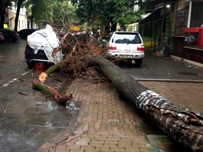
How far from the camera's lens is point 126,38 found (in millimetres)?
12711

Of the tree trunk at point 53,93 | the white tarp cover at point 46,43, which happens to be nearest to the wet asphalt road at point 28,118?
the tree trunk at point 53,93

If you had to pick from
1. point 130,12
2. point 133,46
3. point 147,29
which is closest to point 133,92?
point 133,46

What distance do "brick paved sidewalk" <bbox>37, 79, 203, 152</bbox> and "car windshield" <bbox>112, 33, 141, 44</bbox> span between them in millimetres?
4365

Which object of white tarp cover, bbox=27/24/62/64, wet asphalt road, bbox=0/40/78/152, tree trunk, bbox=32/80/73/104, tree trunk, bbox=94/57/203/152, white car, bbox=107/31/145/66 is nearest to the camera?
tree trunk, bbox=94/57/203/152

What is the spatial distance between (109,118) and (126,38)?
7.98 m

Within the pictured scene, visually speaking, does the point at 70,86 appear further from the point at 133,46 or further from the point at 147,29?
the point at 147,29

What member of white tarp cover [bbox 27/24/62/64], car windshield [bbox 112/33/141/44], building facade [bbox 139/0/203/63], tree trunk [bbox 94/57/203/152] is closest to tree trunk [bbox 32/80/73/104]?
tree trunk [bbox 94/57/203/152]

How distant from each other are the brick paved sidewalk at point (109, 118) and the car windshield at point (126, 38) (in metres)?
4.37

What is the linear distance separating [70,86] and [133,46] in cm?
516

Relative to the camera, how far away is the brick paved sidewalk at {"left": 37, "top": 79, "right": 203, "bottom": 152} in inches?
156

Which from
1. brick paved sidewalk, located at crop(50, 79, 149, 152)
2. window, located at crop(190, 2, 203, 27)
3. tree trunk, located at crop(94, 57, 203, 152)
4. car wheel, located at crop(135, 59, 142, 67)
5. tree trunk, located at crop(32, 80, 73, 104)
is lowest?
brick paved sidewalk, located at crop(50, 79, 149, 152)

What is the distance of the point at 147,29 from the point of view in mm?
31797

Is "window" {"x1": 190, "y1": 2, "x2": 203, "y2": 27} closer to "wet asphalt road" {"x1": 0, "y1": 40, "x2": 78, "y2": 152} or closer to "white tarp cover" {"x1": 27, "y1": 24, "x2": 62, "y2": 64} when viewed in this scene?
"white tarp cover" {"x1": 27, "y1": 24, "x2": 62, "y2": 64}

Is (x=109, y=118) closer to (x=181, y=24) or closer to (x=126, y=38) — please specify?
(x=126, y=38)
